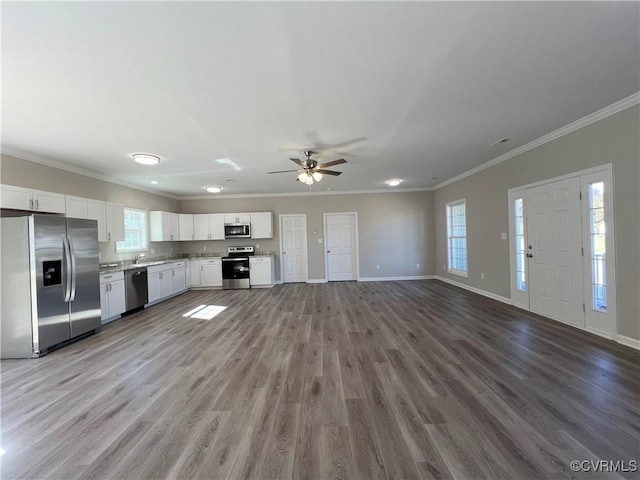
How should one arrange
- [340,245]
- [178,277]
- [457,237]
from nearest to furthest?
[178,277] < [457,237] < [340,245]

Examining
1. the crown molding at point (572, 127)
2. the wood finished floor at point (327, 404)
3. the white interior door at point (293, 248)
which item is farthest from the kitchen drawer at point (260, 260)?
the crown molding at point (572, 127)

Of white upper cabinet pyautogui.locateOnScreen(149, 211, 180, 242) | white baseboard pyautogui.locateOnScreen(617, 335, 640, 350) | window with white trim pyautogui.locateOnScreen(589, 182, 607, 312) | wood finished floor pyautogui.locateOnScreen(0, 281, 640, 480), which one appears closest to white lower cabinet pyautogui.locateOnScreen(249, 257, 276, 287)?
white upper cabinet pyautogui.locateOnScreen(149, 211, 180, 242)

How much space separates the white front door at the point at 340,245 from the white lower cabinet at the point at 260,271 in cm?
176

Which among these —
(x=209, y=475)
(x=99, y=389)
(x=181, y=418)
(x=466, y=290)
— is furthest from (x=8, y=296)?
(x=466, y=290)

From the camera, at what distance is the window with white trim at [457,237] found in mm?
6480

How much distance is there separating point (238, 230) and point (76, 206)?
3.66 meters

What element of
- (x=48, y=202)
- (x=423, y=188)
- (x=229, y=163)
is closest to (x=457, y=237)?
(x=423, y=188)

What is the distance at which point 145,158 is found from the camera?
13.4 ft

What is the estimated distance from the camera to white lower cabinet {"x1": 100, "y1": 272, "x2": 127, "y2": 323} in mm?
4383

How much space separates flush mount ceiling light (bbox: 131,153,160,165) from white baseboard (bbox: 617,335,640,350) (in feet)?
21.4

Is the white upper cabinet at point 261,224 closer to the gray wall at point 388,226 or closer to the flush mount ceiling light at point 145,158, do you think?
the gray wall at point 388,226

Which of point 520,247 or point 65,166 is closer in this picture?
point 65,166

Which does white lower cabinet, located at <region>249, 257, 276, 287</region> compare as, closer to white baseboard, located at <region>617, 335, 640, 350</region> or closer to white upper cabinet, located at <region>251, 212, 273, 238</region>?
white upper cabinet, located at <region>251, 212, 273, 238</region>
